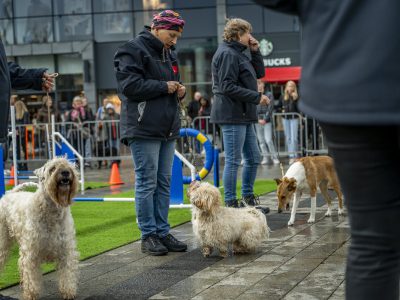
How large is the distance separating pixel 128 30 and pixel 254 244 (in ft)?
83.9

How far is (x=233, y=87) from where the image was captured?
833 centimetres

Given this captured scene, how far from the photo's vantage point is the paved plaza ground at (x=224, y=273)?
4773 mm

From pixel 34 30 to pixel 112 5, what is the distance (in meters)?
3.58

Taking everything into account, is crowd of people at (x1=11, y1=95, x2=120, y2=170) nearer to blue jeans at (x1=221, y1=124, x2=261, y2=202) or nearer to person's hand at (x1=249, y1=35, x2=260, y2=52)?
person's hand at (x1=249, y1=35, x2=260, y2=52)

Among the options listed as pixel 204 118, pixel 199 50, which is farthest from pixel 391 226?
pixel 199 50

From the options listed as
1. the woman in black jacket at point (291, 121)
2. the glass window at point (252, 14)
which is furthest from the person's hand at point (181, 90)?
the glass window at point (252, 14)

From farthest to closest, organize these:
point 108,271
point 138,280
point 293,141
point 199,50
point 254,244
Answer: point 199,50
point 293,141
point 254,244
point 108,271
point 138,280

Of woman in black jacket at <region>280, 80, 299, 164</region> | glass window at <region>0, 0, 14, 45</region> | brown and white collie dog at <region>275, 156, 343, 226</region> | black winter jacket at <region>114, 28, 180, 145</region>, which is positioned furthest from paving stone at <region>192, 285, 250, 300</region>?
glass window at <region>0, 0, 14, 45</region>

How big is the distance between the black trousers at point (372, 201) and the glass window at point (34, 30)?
99.2 ft

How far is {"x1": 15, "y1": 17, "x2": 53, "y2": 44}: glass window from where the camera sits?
31414 mm

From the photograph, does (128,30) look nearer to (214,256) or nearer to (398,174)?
(214,256)

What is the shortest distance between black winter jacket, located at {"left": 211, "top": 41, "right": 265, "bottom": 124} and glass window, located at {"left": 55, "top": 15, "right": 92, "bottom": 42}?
23.3m

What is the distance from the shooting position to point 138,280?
17.4ft

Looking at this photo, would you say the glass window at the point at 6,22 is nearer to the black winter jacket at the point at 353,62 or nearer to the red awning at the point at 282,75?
the red awning at the point at 282,75
